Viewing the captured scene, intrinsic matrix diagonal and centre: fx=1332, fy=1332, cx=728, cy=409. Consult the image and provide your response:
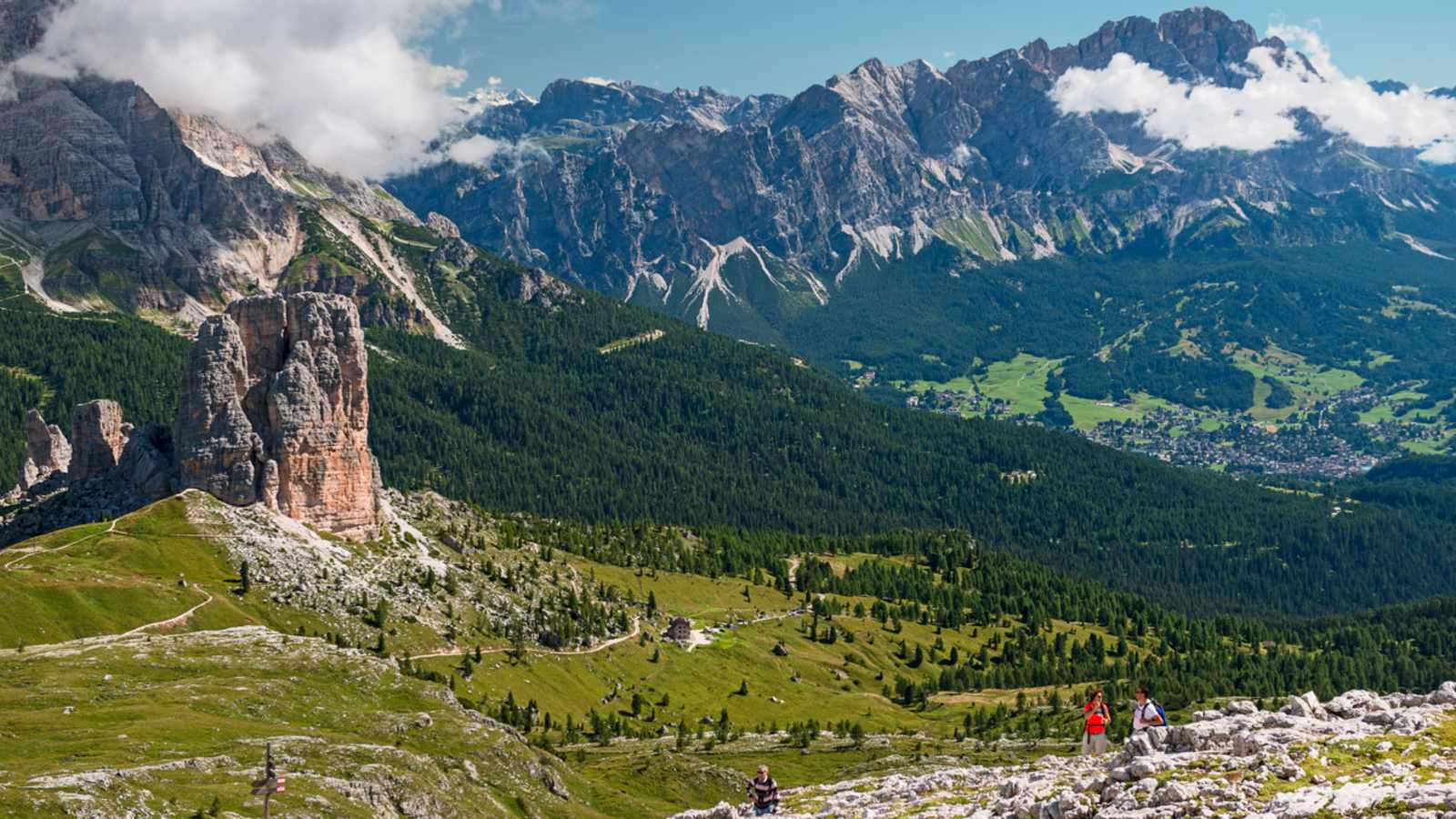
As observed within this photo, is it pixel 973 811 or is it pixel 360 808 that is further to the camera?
pixel 360 808

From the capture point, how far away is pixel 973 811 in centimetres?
6956

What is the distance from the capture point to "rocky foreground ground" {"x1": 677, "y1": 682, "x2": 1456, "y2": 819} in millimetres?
58469

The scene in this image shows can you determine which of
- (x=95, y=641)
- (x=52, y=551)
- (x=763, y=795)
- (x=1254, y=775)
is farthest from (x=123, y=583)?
(x=1254, y=775)

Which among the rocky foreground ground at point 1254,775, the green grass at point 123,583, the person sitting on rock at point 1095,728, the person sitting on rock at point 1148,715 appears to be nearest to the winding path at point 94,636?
the green grass at point 123,583

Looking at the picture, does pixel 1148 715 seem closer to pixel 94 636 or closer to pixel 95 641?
pixel 95 641

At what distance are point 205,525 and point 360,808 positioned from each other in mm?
101951

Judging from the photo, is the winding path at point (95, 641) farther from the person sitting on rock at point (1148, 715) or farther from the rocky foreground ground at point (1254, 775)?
the person sitting on rock at point (1148, 715)

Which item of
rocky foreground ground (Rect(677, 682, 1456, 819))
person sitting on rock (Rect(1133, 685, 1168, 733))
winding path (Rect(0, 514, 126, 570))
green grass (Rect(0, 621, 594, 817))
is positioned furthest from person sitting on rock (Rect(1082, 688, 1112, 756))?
winding path (Rect(0, 514, 126, 570))

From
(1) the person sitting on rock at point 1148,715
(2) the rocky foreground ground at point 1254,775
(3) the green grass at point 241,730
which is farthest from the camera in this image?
(3) the green grass at point 241,730

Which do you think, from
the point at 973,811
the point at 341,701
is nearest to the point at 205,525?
the point at 341,701

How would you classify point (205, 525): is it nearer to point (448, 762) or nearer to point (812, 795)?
point (448, 762)

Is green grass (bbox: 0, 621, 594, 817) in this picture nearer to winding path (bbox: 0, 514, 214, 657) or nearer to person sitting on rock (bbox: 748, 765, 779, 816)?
winding path (bbox: 0, 514, 214, 657)

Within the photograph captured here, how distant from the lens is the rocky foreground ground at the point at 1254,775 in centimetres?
5847

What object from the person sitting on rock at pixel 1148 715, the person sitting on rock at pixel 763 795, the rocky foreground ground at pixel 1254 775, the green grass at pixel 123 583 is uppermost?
the green grass at pixel 123 583
